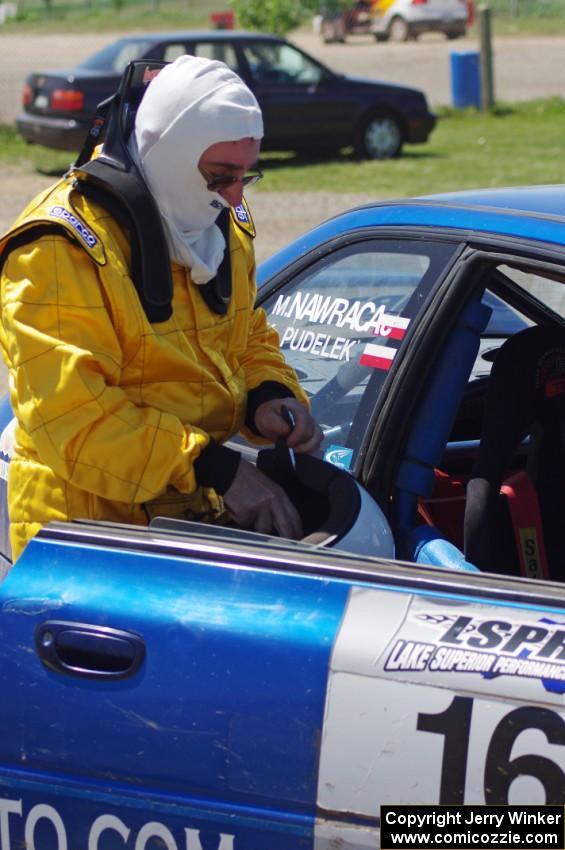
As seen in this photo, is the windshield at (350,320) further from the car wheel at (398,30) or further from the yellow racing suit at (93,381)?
the car wheel at (398,30)

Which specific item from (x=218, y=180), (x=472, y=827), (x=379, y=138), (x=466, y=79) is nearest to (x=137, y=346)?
(x=218, y=180)

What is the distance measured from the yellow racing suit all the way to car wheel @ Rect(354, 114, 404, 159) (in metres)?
13.3

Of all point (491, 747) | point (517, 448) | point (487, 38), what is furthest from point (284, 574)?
point (487, 38)

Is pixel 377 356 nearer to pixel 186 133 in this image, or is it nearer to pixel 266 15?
pixel 186 133

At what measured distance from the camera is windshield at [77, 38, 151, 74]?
1439 cm

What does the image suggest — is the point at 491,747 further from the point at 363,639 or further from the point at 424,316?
the point at 424,316

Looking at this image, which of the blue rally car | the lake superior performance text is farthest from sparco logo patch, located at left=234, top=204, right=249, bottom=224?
the lake superior performance text

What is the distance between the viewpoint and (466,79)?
64.6 feet

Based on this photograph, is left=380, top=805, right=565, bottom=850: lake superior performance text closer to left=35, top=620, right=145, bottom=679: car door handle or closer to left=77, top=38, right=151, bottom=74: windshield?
left=35, top=620, right=145, bottom=679: car door handle

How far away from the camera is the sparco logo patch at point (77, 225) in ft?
7.68

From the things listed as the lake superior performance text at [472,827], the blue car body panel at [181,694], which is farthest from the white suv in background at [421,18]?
the lake superior performance text at [472,827]

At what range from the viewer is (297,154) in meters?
16.4

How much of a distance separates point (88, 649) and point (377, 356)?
1.09 metres

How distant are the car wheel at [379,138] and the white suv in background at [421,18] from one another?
19.1 m
